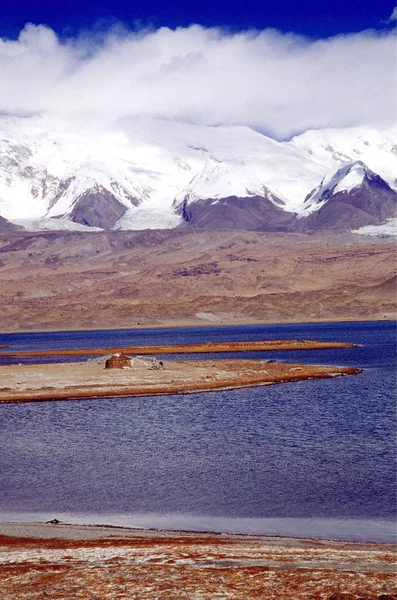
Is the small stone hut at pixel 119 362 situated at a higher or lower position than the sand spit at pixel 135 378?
higher

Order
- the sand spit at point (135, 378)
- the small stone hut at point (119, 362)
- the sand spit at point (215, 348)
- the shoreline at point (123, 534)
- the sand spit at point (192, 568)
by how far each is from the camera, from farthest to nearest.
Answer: the sand spit at point (215, 348) < the small stone hut at point (119, 362) < the sand spit at point (135, 378) < the shoreline at point (123, 534) < the sand spit at point (192, 568)

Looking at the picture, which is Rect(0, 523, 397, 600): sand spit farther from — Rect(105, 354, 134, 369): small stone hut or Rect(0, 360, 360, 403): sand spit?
Rect(105, 354, 134, 369): small stone hut

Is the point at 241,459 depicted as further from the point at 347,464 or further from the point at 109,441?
the point at 109,441

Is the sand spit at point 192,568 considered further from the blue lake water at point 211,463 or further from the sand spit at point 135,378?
the sand spit at point 135,378

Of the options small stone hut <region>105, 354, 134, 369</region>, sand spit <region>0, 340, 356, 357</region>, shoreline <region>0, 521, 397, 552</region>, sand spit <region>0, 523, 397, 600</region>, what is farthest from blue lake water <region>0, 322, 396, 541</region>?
sand spit <region>0, 340, 356, 357</region>

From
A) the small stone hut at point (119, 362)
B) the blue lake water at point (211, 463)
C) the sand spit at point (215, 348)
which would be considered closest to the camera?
the blue lake water at point (211, 463)

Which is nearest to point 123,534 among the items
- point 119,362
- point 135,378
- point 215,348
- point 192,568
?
point 192,568

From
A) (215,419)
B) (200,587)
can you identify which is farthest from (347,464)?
(200,587)

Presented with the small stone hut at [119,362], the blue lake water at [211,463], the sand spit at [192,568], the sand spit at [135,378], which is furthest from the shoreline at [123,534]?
the small stone hut at [119,362]
